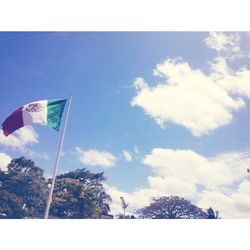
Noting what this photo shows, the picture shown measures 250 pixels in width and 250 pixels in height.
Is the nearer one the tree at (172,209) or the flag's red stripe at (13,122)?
the flag's red stripe at (13,122)

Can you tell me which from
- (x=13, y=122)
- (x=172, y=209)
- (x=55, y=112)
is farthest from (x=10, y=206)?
(x=172, y=209)

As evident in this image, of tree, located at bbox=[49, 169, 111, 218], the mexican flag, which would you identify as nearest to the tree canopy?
tree, located at bbox=[49, 169, 111, 218]

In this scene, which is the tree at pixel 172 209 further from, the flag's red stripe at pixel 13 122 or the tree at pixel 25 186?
the flag's red stripe at pixel 13 122

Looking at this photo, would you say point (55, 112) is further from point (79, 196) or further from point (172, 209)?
point (172, 209)

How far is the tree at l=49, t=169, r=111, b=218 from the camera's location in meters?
7.20

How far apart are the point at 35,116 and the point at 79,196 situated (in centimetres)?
249

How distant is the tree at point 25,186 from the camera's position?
24.0 feet

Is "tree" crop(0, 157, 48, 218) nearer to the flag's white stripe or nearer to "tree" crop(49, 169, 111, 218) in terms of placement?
"tree" crop(49, 169, 111, 218)

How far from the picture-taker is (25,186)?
791 centimetres

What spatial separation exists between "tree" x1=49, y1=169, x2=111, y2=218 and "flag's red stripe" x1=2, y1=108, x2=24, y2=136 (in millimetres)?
1815

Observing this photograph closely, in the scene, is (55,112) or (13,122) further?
(55,112)

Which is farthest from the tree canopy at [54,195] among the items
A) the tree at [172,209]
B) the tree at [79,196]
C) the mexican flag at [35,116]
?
the mexican flag at [35,116]
